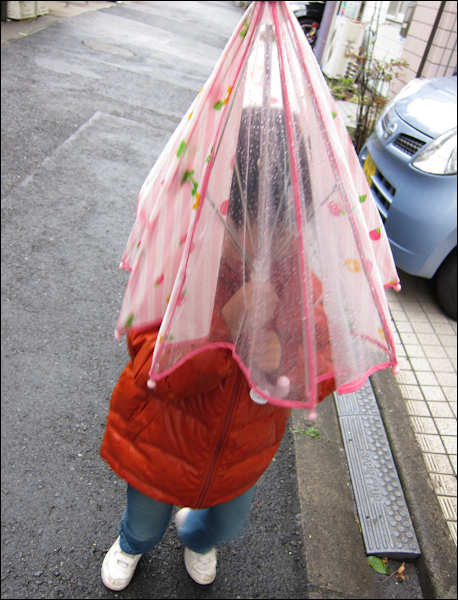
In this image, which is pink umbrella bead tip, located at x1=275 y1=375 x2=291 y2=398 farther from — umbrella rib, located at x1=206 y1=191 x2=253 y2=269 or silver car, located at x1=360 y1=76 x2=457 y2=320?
silver car, located at x1=360 y1=76 x2=457 y2=320

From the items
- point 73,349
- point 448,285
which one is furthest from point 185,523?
point 448,285

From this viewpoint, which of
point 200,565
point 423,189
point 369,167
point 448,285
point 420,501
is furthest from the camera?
point 369,167

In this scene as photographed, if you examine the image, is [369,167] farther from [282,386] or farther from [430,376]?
[282,386]

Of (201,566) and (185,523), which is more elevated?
(185,523)

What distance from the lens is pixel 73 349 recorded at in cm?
322

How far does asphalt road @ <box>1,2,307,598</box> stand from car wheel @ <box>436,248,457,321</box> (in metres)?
1.77

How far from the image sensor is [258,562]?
2324 mm

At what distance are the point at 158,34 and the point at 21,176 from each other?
8.13 m

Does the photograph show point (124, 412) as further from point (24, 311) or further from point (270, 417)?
point (24, 311)

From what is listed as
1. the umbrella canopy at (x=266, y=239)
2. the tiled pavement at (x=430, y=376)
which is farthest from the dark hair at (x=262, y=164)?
the tiled pavement at (x=430, y=376)

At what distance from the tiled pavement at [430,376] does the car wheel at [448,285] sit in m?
0.08

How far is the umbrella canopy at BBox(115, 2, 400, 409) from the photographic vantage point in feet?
3.96

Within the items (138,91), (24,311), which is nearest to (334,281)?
(24,311)

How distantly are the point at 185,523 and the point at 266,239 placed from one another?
1.18 meters
